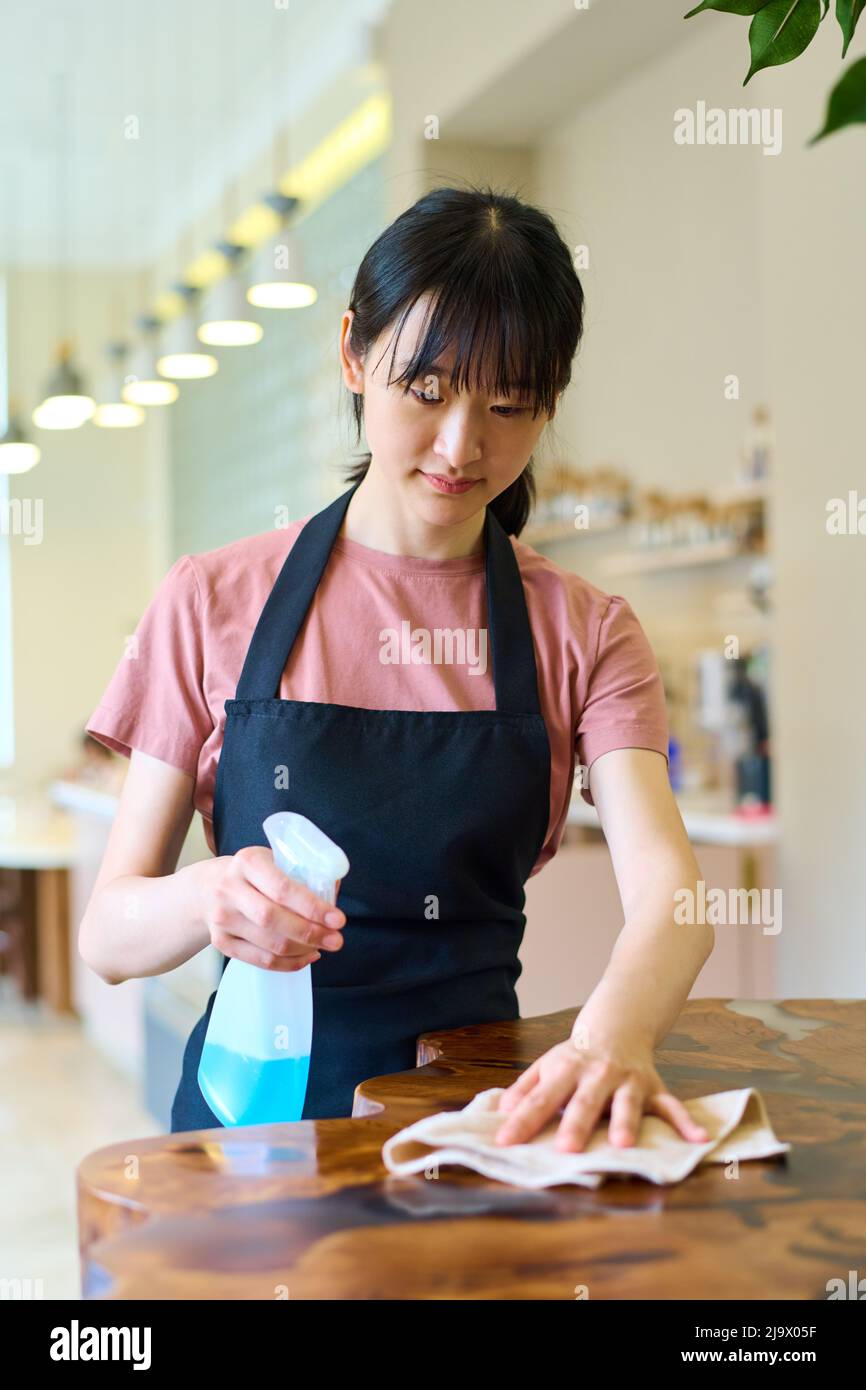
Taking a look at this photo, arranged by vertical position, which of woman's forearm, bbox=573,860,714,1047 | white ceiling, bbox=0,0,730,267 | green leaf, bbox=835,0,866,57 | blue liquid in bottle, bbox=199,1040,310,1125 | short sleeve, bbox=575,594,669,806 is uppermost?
white ceiling, bbox=0,0,730,267

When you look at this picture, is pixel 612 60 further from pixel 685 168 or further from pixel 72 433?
pixel 72 433

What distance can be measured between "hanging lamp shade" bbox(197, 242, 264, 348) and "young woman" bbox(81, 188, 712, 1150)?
357 cm

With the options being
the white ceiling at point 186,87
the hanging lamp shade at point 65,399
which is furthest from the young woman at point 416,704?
the hanging lamp shade at point 65,399

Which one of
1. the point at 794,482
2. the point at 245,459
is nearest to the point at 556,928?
the point at 794,482

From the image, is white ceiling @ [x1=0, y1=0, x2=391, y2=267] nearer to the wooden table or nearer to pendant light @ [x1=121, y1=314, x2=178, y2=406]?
pendant light @ [x1=121, y1=314, x2=178, y2=406]

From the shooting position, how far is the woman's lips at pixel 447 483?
4.74 ft

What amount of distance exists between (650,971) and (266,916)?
1.17 feet

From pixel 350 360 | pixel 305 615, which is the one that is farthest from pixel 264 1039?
pixel 350 360

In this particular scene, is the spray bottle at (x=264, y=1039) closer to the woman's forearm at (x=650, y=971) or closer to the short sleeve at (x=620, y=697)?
the woman's forearm at (x=650, y=971)

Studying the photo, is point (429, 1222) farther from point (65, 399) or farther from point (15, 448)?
point (15, 448)

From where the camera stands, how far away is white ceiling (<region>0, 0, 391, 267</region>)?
5977mm

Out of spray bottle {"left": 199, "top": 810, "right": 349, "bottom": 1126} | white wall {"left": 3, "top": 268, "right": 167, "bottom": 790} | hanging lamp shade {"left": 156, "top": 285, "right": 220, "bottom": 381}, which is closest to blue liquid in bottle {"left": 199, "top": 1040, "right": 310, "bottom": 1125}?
spray bottle {"left": 199, "top": 810, "right": 349, "bottom": 1126}

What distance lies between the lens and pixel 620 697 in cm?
156

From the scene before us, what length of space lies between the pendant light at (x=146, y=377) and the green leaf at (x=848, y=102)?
5.42m
